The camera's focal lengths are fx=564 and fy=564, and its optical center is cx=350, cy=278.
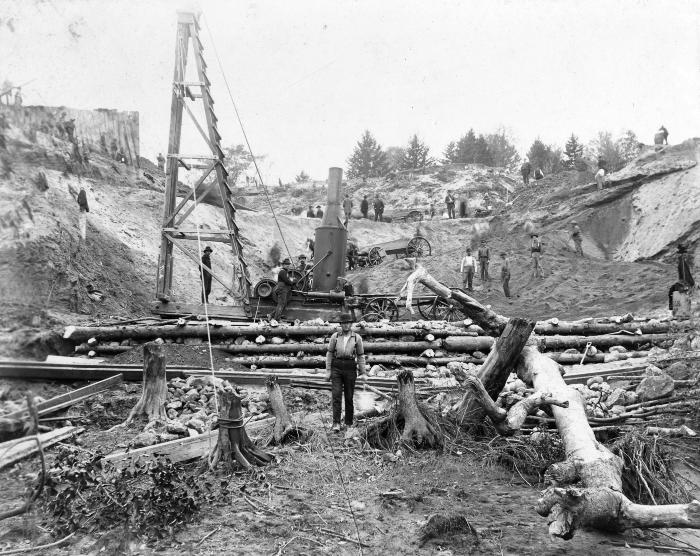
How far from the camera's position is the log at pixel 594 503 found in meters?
4.04

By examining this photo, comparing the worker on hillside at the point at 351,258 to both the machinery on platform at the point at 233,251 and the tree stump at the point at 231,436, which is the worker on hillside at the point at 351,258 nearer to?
Result: the machinery on platform at the point at 233,251

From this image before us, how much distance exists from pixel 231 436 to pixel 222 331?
277 inches

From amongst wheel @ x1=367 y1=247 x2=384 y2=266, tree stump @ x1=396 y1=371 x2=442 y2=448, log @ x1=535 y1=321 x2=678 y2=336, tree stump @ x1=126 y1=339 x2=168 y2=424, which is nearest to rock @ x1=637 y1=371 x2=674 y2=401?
tree stump @ x1=396 y1=371 x2=442 y2=448

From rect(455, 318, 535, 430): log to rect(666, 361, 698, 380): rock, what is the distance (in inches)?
109

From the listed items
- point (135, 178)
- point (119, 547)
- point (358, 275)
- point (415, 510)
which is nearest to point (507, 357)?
point (415, 510)

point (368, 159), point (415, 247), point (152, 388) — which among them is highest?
point (368, 159)

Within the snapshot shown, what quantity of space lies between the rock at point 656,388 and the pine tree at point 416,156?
48.6 metres

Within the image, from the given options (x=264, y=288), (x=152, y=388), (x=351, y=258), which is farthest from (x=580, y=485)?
(x=351, y=258)

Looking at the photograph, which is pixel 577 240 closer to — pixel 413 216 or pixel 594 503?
pixel 413 216

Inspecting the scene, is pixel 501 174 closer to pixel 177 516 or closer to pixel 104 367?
pixel 104 367

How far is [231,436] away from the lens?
5.56m

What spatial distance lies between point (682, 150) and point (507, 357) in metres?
24.6

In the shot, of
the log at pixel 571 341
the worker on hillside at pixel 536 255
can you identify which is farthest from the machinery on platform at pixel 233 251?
the worker on hillside at pixel 536 255

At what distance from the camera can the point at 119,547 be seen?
4.01 metres
